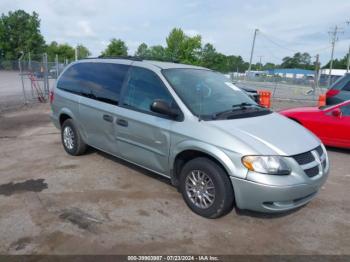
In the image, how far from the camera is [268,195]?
128 inches

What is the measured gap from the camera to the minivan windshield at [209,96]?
3.94 metres

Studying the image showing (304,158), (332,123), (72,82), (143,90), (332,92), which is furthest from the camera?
(332,92)

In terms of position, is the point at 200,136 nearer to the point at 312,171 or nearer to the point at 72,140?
the point at 312,171

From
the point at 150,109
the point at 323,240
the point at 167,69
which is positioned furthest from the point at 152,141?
the point at 323,240

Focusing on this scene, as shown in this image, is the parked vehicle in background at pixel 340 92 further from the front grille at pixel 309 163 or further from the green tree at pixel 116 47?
the green tree at pixel 116 47

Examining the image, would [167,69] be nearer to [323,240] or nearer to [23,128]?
[323,240]

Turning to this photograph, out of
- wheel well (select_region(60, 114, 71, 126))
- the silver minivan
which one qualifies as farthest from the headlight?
wheel well (select_region(60, 114, 71, 126))

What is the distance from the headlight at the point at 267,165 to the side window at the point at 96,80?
2.26m

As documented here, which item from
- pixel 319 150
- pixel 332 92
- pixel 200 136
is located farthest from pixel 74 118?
pixel 332 92

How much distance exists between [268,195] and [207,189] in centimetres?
72

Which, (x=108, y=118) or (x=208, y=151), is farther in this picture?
(x=108, y=118)

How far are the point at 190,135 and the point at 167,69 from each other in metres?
1.19

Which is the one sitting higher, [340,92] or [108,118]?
[340,92]

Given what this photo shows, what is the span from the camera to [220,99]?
4312 mm
